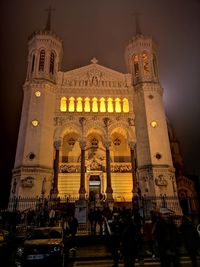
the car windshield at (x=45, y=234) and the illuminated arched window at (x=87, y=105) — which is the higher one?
the illuminated arched window at (x=87, y=105)

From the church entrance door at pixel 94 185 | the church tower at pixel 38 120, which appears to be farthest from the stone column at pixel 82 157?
the church entrance door at pixel 94 185

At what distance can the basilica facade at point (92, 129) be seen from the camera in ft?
80.1

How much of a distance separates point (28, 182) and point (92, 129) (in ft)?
31.7

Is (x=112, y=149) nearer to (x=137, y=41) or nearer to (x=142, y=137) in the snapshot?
(x=142, y=137)

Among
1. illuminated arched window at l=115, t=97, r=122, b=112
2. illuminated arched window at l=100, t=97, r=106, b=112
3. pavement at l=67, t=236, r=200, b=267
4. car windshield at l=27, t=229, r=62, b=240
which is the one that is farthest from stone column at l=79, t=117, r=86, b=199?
car windshield at l=27, t=229, r=62, b=240

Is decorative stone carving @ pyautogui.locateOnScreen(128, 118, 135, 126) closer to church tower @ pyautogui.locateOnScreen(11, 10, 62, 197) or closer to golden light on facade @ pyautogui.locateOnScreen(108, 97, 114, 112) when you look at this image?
golden light on facade @ pyautogui.locateOnScreen(108, 97, 114, 112)

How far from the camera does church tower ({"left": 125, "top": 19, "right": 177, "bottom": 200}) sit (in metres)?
24.2

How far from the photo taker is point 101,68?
3112 centimetres

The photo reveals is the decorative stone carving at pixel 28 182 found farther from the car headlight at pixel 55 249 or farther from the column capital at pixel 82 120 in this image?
the car headlight at pixel 55 249

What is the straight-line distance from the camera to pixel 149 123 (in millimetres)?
26859

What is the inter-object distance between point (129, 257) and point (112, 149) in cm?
2369

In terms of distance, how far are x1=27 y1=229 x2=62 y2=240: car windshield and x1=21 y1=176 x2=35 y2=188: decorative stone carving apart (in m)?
13.8

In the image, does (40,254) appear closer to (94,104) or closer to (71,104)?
(71,104)

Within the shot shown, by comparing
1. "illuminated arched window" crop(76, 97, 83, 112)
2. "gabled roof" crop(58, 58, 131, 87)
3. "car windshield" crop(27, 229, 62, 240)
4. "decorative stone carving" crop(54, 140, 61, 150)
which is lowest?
"car windshield" crop(27, 229, 62, 240)
